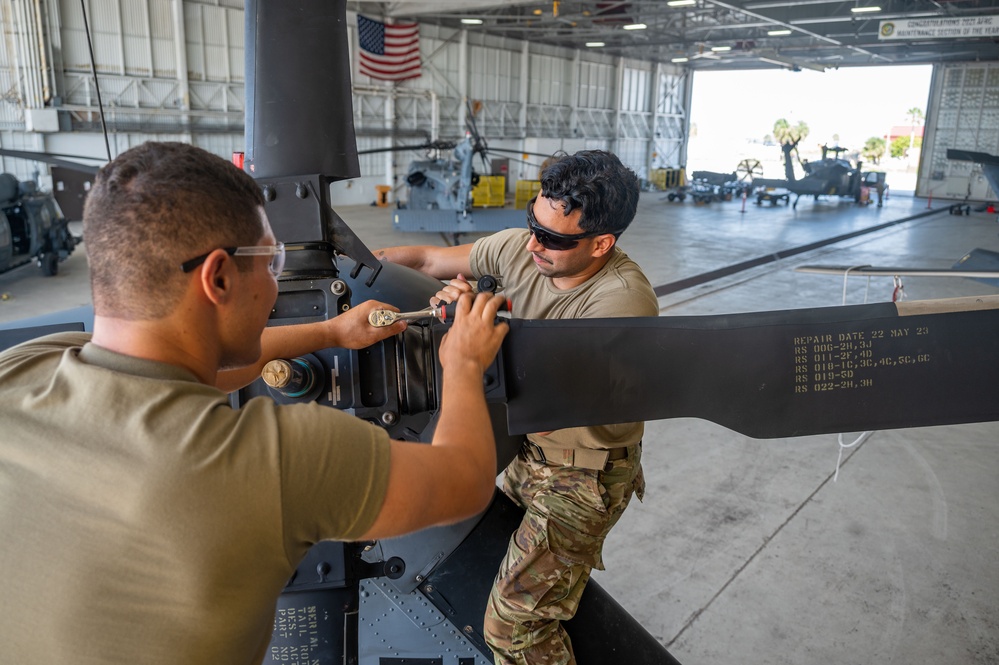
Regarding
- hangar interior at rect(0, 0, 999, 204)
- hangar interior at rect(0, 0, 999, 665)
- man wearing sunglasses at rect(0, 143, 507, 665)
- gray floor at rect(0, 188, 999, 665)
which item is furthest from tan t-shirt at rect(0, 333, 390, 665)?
hangar interior at rect(0, 0, 999, 204)

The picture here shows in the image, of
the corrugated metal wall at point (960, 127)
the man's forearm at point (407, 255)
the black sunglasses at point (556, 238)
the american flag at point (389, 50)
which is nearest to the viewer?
the black sunglasses at point (556, 238)

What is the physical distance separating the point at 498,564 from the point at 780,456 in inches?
150

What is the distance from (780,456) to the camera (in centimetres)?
545

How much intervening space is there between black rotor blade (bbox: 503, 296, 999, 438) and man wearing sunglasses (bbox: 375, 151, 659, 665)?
1.22 feet

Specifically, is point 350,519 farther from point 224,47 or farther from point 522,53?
point 522,53

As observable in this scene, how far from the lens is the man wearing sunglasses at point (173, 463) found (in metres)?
1.02

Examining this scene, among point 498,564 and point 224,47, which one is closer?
point 498,564

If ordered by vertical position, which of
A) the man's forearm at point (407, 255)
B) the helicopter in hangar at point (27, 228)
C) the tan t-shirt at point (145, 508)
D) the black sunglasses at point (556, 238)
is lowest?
the helicopter in hangar at point (27, 228)

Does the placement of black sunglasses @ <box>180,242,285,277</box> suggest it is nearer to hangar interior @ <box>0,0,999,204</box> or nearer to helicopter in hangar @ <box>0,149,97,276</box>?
hangar interior @ <box>0,0,999,204</box>

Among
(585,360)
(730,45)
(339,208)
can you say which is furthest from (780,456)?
(730,45)

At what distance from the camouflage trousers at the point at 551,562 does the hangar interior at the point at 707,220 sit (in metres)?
0.34

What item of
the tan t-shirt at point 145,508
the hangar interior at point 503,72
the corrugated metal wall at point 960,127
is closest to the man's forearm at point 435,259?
the tan t-shirt at point 145,508

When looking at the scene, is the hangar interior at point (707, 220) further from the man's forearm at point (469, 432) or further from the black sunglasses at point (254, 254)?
the man's forearm at point (469, 432)

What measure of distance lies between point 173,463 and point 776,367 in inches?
50.2
